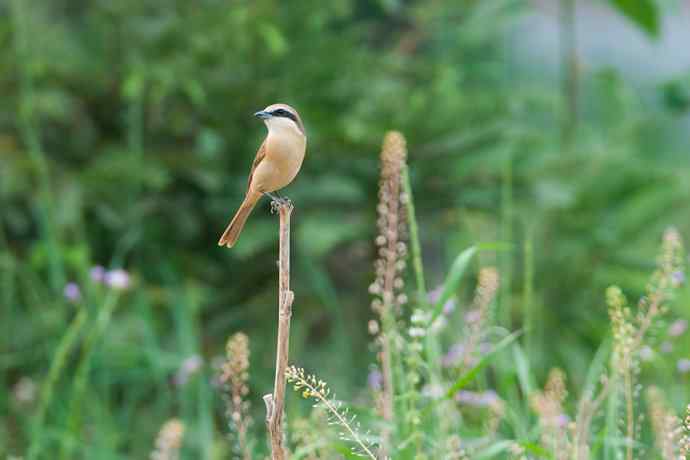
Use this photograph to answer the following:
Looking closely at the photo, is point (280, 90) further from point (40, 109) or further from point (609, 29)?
point (609, 29)

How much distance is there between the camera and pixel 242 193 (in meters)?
4.04

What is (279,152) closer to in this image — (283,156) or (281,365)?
(283,156)

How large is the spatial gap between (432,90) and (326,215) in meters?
0.70

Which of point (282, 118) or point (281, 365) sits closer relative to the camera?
point (281, 365)

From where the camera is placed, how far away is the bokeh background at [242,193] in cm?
378

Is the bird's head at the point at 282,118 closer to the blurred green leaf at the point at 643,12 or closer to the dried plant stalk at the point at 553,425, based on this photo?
the dried plant stalk at the point at 553,425

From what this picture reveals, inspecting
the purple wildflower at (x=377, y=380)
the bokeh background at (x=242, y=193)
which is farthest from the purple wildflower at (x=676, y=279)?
the bokeh background at (x=242, y=193)

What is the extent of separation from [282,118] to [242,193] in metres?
2.37

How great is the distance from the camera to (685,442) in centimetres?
153

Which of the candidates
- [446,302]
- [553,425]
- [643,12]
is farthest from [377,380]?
[643,12]

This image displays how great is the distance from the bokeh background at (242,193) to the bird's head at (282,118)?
2.00 m

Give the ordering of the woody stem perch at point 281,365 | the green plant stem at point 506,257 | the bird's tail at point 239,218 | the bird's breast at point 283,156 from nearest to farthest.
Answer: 1. the woody stem perch at point 281,365
2. the bird's breast at point 283,156
3. the bird's tail at point 239,218
4. the green plant stem at point 506,257

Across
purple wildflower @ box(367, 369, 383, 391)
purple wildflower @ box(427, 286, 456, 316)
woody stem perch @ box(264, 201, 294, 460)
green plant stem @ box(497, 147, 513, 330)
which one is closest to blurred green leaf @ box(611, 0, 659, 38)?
green plant stem @ box(497, 147, 513, 330)

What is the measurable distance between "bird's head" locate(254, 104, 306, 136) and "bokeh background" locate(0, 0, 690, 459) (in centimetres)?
200
